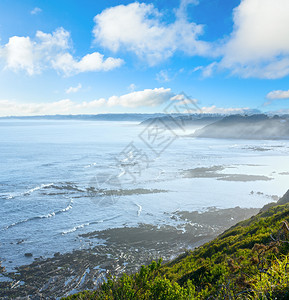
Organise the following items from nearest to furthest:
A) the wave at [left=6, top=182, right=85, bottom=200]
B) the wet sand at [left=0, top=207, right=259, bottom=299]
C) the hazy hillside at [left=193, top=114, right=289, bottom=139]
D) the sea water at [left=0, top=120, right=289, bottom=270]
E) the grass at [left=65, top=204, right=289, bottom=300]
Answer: the grass at [left=65, top=204, right=289, bottom=300]
the wet sand at [left=0, top=207, right=259, bottom=299]
the sea water at [left=0, top=120, right=289, bottom=270]
the wave at [left=6, top=182, right=85, bottom=200]
the hazy hillside at [left=193, top=114, right=289, bottom=139]

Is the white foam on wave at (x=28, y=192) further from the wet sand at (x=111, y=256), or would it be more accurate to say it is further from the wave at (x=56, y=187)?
the wet sand at (x=111, y=256)

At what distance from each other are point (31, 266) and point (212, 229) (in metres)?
15.6

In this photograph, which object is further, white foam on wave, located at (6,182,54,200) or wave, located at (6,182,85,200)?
wave, located at (6,182,85,200)

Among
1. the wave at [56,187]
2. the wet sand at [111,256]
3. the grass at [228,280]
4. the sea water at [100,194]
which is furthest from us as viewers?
the wave at [56,187]

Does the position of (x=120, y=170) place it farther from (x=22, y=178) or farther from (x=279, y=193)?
(x=279, y=193)

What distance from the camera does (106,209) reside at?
2786cm

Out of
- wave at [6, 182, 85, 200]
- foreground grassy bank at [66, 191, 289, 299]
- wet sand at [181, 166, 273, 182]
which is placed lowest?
wet sand at [181, 166, 273, 182]

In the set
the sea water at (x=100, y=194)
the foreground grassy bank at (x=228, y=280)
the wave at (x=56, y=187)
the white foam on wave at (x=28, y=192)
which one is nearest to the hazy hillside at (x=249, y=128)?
the sea water at (x=100, y=194)

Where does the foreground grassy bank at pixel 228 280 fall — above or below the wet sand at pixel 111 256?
above

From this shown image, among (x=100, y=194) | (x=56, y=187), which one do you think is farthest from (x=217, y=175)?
(x=56, y=187)

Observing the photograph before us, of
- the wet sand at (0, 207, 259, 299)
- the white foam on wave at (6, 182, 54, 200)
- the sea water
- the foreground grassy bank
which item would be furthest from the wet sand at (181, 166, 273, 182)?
the foreground grassy bank

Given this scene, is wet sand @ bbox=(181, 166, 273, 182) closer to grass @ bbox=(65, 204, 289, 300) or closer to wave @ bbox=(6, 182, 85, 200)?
wave @ bbox=(6, 182, 85, 200)

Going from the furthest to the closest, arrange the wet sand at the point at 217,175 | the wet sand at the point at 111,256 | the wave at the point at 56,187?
the wet sand at the point at 217,175, the wave at the point at 56,187, the wet sand at the point at 111,256

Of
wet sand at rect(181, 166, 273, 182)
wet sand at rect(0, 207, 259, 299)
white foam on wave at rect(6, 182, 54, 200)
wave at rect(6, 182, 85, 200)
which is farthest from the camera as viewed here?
wet sand at rect(181, 166, 273, 182)
